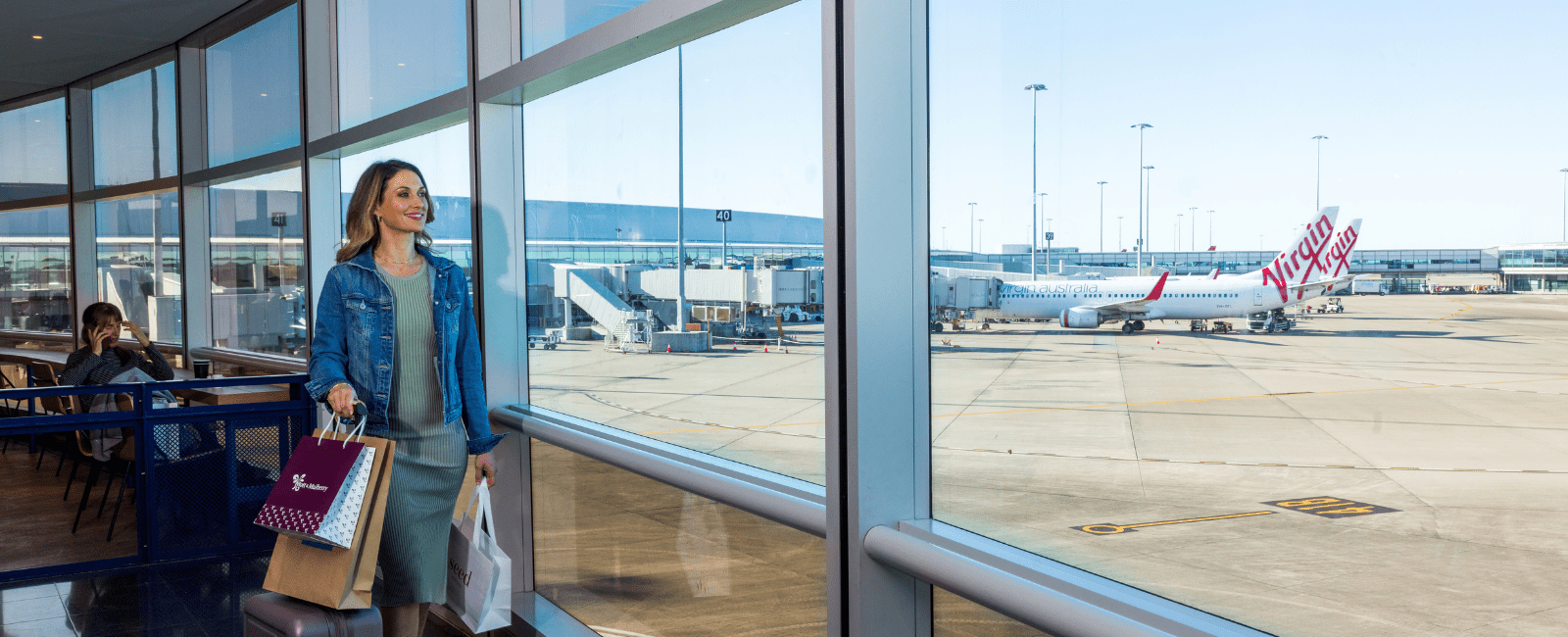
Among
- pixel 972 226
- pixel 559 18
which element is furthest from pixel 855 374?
pixel 559 18

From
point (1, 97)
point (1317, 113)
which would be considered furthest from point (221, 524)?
point (1, 97)

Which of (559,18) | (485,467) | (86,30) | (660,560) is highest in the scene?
(86,30)

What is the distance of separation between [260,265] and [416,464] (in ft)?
16.9

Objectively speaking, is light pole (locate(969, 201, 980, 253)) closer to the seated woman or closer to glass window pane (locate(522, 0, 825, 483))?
glass window pane (locate(522, 0, 825, 483))

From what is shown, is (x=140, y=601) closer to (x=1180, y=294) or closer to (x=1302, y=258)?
(x=1180, y=294)

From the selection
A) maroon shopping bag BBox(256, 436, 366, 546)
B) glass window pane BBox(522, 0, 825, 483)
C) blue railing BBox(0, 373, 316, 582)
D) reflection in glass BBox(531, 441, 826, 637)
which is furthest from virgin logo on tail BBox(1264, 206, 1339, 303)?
blue railing BBox(0, 373, 316, 582)

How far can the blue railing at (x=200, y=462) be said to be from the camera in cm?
Answer: 459

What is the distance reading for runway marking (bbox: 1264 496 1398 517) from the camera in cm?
129

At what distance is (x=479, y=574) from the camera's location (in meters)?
2.55

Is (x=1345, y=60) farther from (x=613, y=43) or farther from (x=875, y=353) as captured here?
(x=613, y=43)

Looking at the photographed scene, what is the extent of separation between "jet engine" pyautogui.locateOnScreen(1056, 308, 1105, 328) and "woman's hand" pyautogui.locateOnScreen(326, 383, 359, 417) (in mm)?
1764

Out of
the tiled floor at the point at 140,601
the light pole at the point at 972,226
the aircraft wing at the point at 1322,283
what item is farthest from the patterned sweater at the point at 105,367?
the aircraft wing at the point at 1322,283

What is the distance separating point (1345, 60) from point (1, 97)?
12.9 m

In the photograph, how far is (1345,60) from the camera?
135cm
